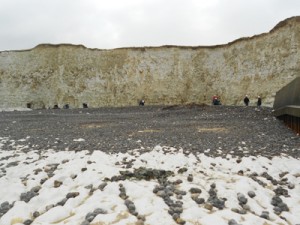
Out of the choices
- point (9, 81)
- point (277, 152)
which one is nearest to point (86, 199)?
point (277, 152)

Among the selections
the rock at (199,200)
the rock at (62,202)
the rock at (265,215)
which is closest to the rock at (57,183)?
the rock at (62,202)

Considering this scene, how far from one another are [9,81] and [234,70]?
37.2 meters

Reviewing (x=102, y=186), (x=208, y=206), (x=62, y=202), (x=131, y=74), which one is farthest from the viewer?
(x=131, y=74)

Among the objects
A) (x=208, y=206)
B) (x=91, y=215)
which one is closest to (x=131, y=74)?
(x=208, y=206)

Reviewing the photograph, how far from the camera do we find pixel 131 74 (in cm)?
5238

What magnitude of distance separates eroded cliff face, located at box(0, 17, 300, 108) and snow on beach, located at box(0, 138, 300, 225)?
38.7 meters

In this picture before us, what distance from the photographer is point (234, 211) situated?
5129 millimetres

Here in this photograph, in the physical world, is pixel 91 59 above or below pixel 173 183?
above

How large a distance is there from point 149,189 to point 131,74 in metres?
47.2

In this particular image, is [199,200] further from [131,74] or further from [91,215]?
[131,74]

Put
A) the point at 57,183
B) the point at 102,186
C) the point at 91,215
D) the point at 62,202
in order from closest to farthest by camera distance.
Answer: the point at 91,215 < the point at 62,202 < the point at 102,186 < the point at 57,183

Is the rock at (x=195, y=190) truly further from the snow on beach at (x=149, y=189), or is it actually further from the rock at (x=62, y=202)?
the rock at (x=62, y=202)

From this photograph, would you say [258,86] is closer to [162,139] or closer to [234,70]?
[234,70]

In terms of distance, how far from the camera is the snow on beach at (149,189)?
4.99 metres
